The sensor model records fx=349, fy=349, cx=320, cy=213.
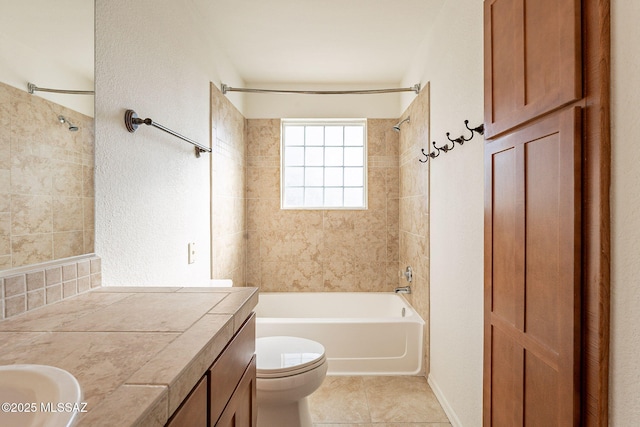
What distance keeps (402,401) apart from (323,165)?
88.8 inches

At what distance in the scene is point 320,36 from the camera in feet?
8.39

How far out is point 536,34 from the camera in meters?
1.09

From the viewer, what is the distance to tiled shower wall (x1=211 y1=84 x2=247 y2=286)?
256 centimetres

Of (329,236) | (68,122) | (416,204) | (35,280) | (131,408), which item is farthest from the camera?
(329,236)

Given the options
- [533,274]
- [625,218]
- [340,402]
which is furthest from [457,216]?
[340,402]

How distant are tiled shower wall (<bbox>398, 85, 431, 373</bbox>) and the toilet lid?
1.04 m

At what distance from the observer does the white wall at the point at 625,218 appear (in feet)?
2.58

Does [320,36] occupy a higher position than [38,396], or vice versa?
[320,36]

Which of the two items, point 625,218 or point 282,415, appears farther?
point 282,415

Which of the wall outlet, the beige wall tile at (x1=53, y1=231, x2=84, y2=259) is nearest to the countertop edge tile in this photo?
the beige wall tile at (x1=53, y1=231, x2=84, y2=259)

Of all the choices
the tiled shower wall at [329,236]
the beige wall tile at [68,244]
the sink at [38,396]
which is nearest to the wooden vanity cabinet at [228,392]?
the sink at [38,396]

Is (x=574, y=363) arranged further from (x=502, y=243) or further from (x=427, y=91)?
(x=427, y=91)

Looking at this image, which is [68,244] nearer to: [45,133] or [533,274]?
[45,133]

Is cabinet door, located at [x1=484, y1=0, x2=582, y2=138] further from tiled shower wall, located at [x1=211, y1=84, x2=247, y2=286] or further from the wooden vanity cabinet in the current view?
tiled shower wall, located at [x1=211, y1=84, x2=247, y2=286]
